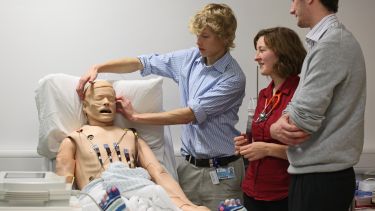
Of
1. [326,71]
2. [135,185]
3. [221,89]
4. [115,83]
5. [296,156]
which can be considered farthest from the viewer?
[115,83]

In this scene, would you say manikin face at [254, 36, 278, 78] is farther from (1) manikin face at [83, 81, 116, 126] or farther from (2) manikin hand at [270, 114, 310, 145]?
(1) manikin face at [83, 81, 116, 126]

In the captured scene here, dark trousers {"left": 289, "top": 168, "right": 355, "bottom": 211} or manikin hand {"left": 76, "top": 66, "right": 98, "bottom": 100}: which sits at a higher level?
manikin hand {"left": 76, "top": 66, "right": 98, "bottom": 100}

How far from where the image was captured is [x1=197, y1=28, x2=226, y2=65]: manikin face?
2.69m

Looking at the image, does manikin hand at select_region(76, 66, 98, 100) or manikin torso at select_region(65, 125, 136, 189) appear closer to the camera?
manikin torso at select_region(65, 125, 136, 189)

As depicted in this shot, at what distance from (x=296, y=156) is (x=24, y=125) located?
6.18ft

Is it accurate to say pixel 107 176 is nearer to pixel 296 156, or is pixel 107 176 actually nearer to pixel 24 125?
pixel 296 156

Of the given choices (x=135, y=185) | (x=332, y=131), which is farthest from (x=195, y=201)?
(x=332, y=131)

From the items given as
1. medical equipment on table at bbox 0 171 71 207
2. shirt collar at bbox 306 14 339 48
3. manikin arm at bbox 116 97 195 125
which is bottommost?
manikin arm at bbox 116 97 195 125

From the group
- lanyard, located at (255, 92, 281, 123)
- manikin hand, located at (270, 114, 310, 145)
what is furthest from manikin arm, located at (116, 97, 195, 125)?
manikin hand, located at (270, 114, 310, 145)

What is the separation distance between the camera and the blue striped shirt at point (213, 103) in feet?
8.78

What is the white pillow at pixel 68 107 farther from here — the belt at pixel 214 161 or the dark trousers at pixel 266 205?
the dark trousers at pixel 266 205

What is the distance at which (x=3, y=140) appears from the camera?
329cm

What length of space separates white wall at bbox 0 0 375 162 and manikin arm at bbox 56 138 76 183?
2.37ft

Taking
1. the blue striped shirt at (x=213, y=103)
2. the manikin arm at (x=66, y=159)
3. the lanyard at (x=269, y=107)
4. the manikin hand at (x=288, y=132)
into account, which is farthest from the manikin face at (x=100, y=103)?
the manikin hand at (x=288, y=132)
